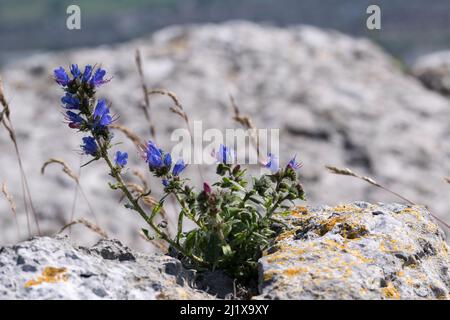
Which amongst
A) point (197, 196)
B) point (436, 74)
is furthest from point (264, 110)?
point (197, 196)

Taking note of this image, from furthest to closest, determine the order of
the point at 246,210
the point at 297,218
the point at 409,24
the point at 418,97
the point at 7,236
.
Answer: the point at 409,24
the point at 418,97
the point at 7,236
the point at 297,218
the point at 246,210

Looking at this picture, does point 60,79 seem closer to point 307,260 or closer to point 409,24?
point 307,260

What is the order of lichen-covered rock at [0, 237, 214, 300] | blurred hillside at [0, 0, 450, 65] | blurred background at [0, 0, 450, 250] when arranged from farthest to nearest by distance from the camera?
blurred hillside at [0, 0, 450, 65] < blurred background at [0, 0, 450, 250] < lichen-covered rock at [0, 237, 214, 300]

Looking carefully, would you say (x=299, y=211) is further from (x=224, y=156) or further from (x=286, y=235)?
(x=224, y=156)

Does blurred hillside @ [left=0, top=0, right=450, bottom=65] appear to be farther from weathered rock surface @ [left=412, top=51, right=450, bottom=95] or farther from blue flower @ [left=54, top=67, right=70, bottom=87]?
blue flower @ [left=54, top=67, right=70, bottom=87]

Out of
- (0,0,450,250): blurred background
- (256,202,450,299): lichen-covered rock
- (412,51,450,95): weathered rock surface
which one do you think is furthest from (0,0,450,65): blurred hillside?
(256,202,450,299): lichen-covered rock

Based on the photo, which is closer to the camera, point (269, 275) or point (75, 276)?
point (75, 276)
